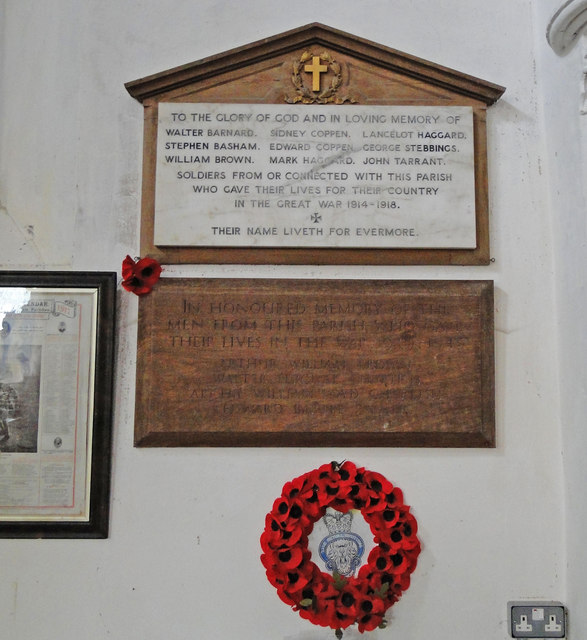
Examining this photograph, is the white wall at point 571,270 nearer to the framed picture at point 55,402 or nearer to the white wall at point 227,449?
the white wall at point 227,449

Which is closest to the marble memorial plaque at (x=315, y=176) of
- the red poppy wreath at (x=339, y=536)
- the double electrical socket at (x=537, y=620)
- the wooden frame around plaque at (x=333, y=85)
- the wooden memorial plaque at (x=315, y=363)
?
the wooden frame around plaque at (x=333, y=85)

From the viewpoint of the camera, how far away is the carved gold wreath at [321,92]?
2482mm

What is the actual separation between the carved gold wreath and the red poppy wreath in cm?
139

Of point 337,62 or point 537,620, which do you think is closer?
point 537,620

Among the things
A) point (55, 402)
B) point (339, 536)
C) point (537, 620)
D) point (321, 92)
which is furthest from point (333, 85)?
point (537, 620)

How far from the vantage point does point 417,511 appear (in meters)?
2.33

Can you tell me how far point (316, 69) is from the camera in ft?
8.16

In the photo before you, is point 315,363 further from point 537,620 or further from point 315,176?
point 537,620

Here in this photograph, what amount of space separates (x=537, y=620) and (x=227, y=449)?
1261 mm

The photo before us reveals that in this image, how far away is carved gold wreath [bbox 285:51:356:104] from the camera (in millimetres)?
2482

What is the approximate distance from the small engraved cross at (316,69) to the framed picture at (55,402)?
3.56 feet

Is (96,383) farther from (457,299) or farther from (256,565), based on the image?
(457,299)

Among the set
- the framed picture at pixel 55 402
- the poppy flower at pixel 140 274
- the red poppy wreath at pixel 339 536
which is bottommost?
the red poppy wreath at pixel 339 536

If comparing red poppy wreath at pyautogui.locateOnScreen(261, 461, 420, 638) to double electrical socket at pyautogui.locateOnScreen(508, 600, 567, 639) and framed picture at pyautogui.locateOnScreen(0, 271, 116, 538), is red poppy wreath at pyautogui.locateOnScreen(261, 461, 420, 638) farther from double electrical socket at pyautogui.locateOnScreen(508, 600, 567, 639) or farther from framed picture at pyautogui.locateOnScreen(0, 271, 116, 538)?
framed picture at pyautogui.locateOnScreen(0, 271, 116, 538)
